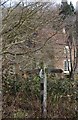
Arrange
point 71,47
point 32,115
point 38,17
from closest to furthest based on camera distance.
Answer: point 32,115 < point 38,17 < point 71,47

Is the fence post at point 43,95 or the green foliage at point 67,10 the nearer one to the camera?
the fence post at point 43,95

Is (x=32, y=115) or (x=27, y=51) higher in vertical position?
(x=27, y=51)

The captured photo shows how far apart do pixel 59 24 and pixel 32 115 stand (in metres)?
2.74

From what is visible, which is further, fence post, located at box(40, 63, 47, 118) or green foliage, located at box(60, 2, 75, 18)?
green foliage, located at box(60, 2, 75, 18)

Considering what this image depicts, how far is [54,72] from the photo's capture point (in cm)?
514

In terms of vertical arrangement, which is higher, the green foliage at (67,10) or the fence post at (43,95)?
the green foliage at (67,10)

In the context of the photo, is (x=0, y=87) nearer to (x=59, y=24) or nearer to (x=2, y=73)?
(x=2, y=73)

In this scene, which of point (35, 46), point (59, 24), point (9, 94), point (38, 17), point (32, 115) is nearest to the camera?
point (32, 115)

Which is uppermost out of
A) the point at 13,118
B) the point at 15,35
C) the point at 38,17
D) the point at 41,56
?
the point at 38,17

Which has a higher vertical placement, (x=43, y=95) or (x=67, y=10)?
(x=67, y=10)

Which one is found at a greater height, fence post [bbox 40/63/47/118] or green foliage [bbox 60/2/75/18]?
green foliage [bbox 60/2/75/18]

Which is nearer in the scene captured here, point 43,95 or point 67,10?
point 43,95

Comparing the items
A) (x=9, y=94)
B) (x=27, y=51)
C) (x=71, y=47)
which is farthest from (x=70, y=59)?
(x=9, y=94)

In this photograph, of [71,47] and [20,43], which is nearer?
[20,43]
